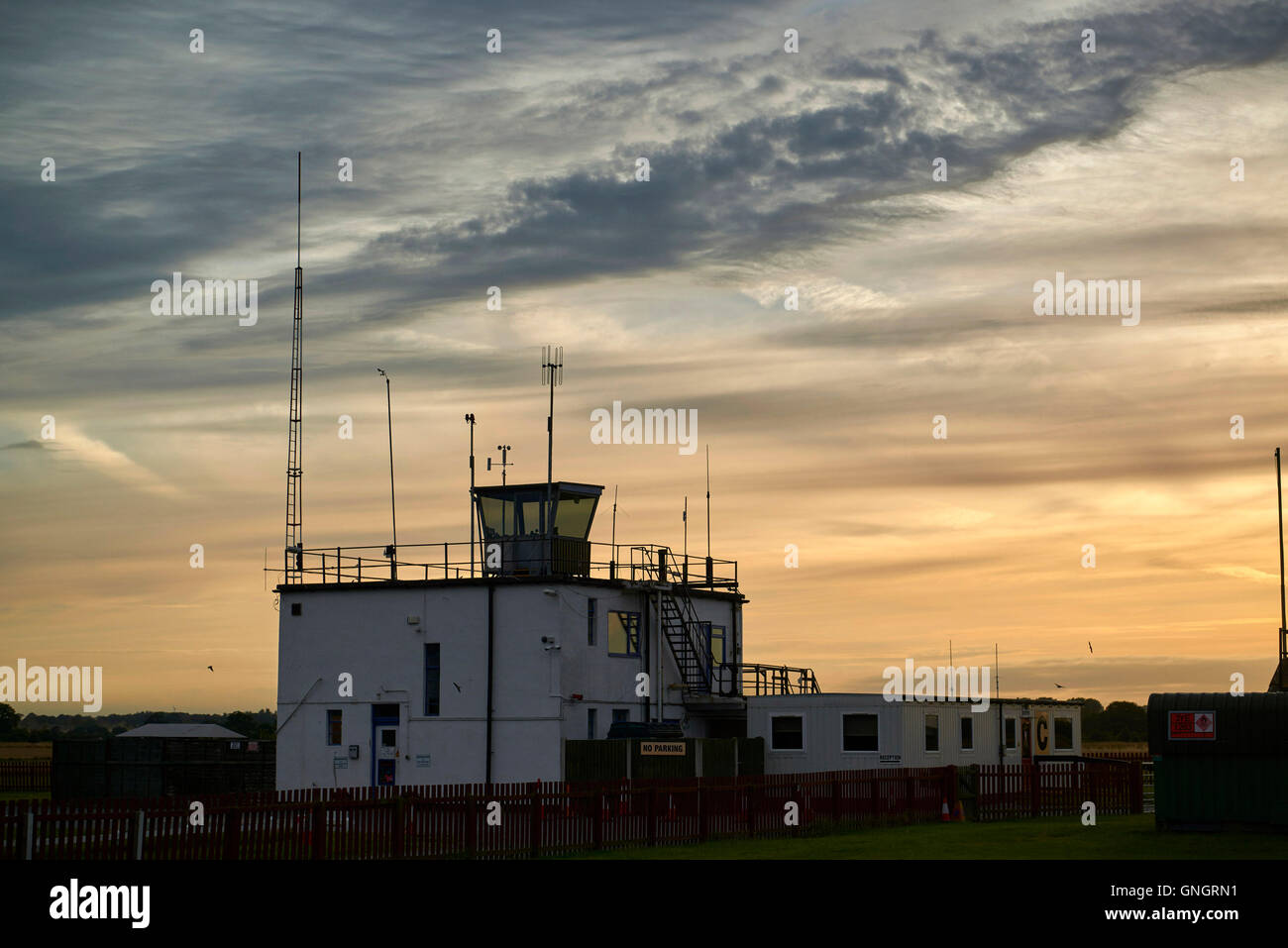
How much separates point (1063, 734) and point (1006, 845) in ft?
72.0

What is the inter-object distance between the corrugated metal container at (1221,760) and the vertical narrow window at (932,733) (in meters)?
13.4

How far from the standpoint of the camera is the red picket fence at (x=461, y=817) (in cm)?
2220

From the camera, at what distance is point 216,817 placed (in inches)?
933

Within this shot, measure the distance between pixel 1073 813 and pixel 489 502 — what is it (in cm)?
1798

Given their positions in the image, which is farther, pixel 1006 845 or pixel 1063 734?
pixel 1063 734

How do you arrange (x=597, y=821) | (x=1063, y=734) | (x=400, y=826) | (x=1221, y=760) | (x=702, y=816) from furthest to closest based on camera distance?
1. (x=1063, y=734)
2. (x=702, y=816)
3. (x=597, y=821)
4. (x=1221, y=760)
5. (x=400, y=826)

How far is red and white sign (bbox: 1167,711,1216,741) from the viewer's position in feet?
92.2

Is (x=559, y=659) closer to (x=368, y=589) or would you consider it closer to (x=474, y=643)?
(x=474, y=643)

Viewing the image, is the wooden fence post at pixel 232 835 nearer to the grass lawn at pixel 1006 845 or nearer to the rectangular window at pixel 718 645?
the grass lawn at pixel 1006 845

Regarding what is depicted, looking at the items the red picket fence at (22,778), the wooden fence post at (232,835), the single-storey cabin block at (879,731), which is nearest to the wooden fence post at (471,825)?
the wooden fence post at (232,835)

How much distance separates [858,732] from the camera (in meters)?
41.3

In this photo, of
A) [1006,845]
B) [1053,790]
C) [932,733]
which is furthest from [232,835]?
[932,733]

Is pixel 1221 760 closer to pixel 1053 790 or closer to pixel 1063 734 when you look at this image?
pixel 1053 790

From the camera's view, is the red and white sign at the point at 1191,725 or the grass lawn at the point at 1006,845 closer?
the grass lawn at the point at 1006,845
